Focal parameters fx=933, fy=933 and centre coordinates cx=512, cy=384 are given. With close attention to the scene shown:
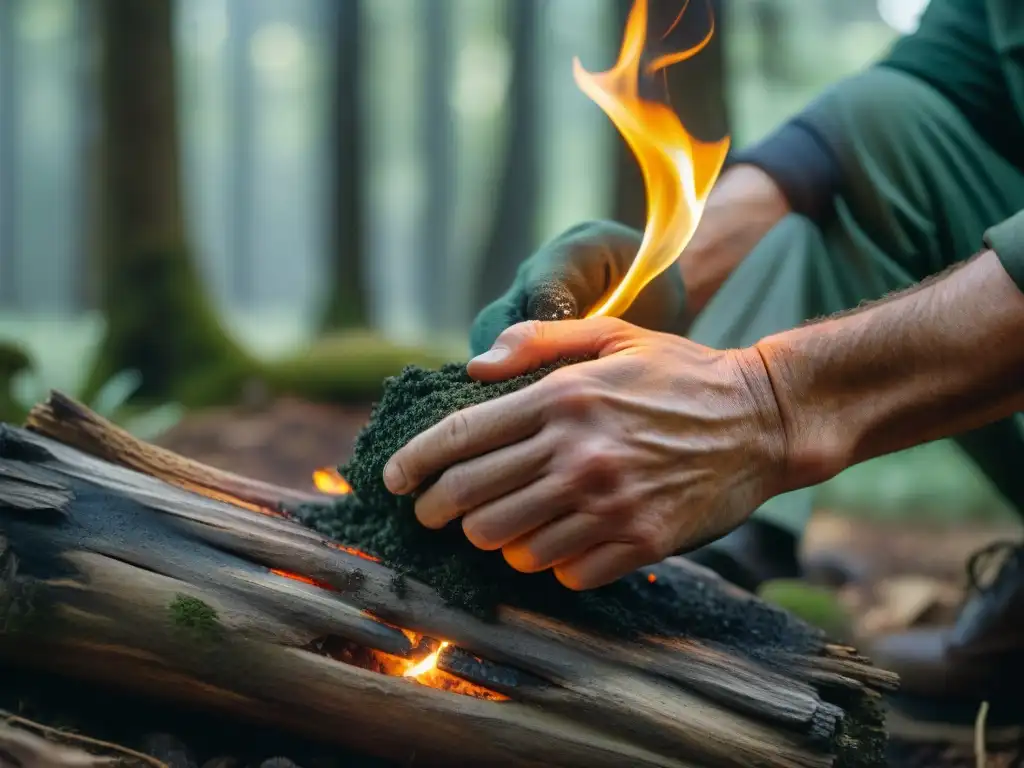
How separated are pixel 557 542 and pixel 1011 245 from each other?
96 cm

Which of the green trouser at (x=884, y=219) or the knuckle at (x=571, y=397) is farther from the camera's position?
the green trouser at (x=884, y=219)

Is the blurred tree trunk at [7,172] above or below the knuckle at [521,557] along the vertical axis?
above

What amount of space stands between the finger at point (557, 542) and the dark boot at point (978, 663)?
1628 mm

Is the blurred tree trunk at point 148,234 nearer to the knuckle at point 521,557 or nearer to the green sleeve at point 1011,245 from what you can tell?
the knuckle at point 521,557

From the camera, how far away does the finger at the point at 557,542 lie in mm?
1561

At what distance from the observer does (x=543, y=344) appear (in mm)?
1688

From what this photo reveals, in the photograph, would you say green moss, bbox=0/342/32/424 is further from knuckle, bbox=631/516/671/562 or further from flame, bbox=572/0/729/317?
knuckle, bbox=631/516/671/562

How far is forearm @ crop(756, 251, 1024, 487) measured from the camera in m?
1.71

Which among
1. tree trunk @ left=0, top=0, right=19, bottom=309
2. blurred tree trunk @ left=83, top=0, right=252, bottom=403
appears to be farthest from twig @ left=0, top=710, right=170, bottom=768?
tree trunk @ left=0, top=0, right=19, bottom=309

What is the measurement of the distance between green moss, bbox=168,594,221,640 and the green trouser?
4.87 ft

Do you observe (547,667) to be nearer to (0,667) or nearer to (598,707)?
(598,707)

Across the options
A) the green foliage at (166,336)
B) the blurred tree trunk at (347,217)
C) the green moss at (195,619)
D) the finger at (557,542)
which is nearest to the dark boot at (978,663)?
the finger at (557,542)

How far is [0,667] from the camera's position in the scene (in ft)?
5.23

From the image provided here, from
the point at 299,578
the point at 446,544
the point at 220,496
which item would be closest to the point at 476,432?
the point at 446,544
